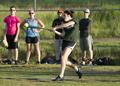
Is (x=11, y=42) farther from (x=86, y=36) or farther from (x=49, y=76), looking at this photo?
(x=49, y=76)

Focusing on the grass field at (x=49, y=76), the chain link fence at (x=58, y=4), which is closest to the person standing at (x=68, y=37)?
the grass field at (x=49, y=76)

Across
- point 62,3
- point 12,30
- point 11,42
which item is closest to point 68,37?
point 12,30

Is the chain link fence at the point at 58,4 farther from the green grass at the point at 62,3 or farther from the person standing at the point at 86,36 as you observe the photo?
the person standing at the point at 86,36

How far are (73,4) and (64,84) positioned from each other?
13972 mm

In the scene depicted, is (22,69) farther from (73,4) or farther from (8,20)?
(73,4)

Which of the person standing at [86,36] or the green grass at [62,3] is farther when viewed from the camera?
the green grass at [62,3]

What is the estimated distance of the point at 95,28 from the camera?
80.9ft

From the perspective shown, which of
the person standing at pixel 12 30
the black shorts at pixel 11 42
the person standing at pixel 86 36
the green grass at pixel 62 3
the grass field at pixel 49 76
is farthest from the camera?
the green grass at pixel 62 3

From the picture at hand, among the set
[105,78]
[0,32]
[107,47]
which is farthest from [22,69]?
[0,32]

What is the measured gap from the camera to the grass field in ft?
48.0

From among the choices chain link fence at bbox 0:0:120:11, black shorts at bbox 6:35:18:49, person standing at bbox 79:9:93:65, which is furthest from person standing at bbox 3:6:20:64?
chain link fence at bbox 0:0:120:11

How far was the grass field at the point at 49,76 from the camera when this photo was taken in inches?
575

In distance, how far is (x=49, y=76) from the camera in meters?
16.2

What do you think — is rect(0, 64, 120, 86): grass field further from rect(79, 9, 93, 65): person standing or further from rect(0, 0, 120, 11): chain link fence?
rect(0, 0, 120, 11): chain link fence
